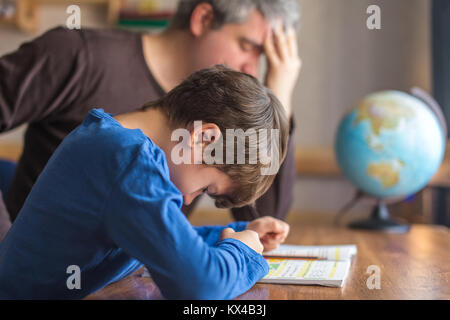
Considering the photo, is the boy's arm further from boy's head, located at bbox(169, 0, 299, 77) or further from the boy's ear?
the boy's ear

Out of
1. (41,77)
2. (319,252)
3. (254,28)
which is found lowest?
(319,252)

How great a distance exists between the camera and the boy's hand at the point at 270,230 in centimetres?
100

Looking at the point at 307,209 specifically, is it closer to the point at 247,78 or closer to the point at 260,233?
the point at 260,233

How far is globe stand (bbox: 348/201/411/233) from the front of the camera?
1.63 metres

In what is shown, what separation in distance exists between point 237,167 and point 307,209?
78.8 inches

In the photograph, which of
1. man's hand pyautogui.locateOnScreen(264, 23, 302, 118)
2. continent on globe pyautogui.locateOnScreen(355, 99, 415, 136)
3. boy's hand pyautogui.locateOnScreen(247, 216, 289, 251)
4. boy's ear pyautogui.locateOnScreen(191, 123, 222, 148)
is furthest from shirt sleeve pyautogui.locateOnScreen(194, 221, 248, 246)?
continent on globe pyautogui.locateOnScreen(355, 99, 415, 136)

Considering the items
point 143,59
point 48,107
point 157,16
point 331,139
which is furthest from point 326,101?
point 48,107

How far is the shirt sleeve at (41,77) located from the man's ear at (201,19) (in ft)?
1.06

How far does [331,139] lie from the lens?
2.70 m

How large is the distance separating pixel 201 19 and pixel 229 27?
0.29 ft

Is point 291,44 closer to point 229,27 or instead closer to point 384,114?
point 229,27

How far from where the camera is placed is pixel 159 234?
0.62m

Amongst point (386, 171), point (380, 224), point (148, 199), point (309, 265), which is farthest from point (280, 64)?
point (148, 199)
